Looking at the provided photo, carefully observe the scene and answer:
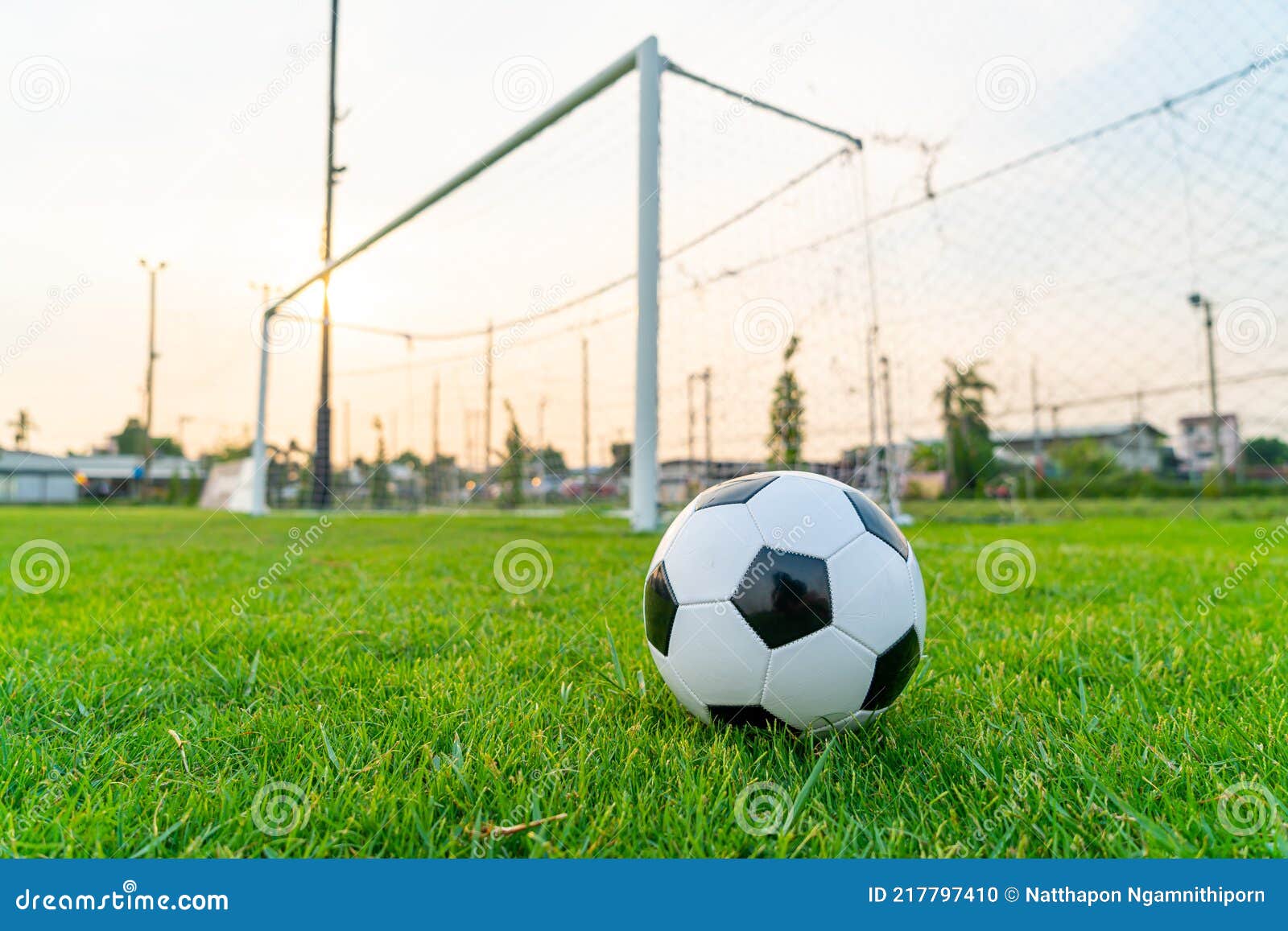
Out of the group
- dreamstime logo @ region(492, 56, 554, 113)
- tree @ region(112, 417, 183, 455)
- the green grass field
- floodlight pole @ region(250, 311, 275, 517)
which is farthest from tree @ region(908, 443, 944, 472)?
tree @ region(112, 417, 183, 455)

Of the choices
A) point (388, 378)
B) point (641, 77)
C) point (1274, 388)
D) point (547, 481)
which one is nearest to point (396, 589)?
point (641, 77)

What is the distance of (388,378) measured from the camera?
20547 mm

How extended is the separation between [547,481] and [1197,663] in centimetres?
1586

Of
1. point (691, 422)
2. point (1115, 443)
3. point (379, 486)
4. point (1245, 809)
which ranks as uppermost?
point (1115, 443)

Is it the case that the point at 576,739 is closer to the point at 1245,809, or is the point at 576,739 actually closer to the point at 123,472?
the point at 1245,809

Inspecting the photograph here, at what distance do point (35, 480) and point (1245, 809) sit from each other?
54366 millimetres

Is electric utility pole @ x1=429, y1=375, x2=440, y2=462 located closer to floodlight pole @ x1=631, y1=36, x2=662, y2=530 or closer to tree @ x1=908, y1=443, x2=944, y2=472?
tree @ x1=908, y1=443, x2=944, y2=472

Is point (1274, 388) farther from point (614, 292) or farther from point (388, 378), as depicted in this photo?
point (388, 378)

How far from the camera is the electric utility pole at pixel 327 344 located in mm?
16578

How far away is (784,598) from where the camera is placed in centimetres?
176
